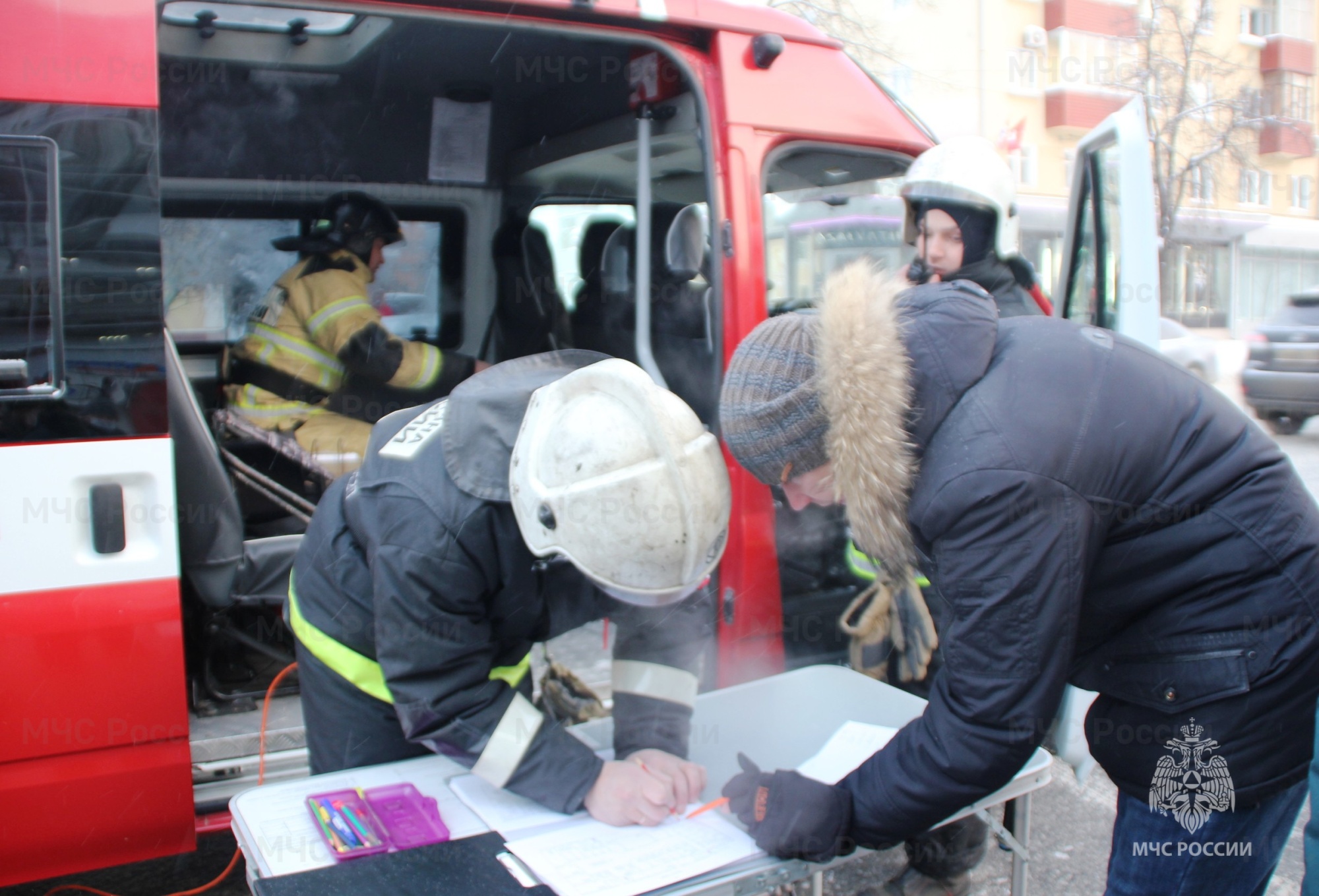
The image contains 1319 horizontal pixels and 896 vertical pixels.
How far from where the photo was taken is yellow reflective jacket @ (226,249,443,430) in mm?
3729

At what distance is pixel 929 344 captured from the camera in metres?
1.38

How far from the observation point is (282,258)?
13.3 ft

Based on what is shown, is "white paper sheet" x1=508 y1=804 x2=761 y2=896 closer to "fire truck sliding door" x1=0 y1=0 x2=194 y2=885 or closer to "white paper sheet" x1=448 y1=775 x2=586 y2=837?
"white paper sheet" x1=448 y1=775 x2=586 y2=837

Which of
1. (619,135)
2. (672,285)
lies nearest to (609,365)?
(672,285)

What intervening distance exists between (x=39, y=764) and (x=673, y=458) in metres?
1.49

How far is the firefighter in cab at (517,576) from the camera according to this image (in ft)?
4.84

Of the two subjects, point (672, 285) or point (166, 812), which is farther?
point (672, 285)

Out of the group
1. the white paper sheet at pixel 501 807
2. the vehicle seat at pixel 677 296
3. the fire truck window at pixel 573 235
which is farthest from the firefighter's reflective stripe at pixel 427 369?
the white paper sheet at pixel 501 807

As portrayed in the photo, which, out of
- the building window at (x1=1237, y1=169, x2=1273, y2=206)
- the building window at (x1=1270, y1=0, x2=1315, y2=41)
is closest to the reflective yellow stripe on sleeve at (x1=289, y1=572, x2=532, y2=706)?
the building window at (x1=1237, y1=169, x2=1273, y2=206)

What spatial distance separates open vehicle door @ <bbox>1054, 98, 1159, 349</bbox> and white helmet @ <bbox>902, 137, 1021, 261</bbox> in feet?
0.79

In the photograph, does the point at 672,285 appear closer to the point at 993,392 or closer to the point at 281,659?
the point at 281,659

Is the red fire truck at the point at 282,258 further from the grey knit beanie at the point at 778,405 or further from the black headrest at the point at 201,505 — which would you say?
the grey knit beanie at the point at 778,405

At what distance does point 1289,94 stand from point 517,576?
26674 millimetres

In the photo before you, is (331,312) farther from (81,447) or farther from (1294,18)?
(1294,18)
